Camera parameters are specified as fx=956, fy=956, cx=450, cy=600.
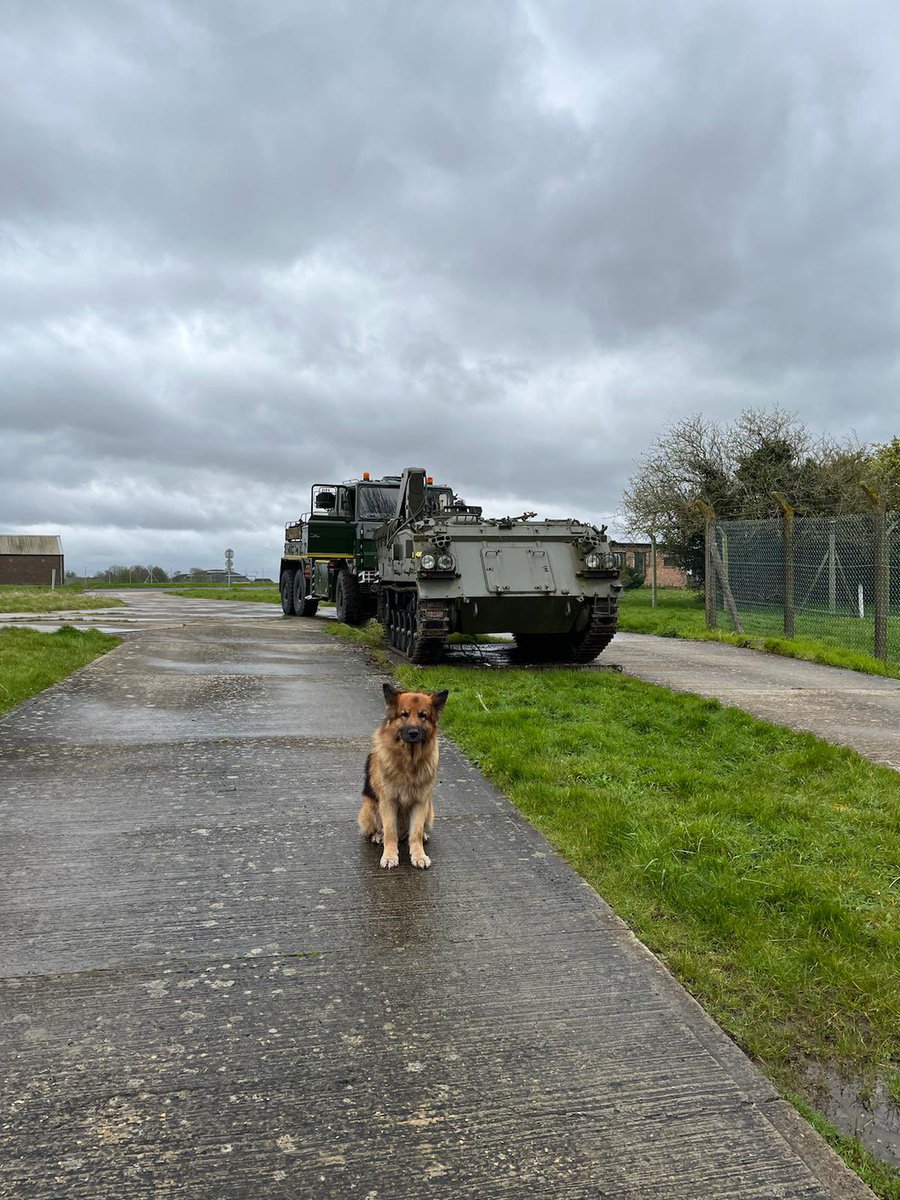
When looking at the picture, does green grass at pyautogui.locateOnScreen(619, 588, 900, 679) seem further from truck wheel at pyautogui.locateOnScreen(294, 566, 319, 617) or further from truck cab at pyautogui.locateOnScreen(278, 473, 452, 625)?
truck wheel at pyautogui.locateOnScreen(294, 566, 319, 617)

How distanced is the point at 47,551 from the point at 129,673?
94300mm

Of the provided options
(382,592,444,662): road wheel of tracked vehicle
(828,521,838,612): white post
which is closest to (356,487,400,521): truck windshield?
(382,592,444,662): road wheel of tracked vehicle

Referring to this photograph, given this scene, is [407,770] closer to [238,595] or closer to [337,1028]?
[337,1028]

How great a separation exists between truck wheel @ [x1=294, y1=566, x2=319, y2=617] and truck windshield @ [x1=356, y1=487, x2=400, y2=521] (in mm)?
2579

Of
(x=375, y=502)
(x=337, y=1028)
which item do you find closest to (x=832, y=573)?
(x=375, y=502)

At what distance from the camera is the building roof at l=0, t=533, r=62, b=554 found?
96.4 m

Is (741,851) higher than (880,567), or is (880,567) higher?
(880,567)

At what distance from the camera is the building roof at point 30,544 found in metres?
96.4

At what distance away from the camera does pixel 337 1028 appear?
2758mm

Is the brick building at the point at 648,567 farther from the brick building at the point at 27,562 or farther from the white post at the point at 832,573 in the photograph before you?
the brick building at the point at 27,562

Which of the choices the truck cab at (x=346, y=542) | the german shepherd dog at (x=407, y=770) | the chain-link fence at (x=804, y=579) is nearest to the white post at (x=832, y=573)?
the chain-link fence at (x=804, y=579)

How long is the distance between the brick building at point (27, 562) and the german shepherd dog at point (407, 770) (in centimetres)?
9667

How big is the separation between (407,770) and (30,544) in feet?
338

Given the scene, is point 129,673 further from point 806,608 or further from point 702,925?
point 806,608
